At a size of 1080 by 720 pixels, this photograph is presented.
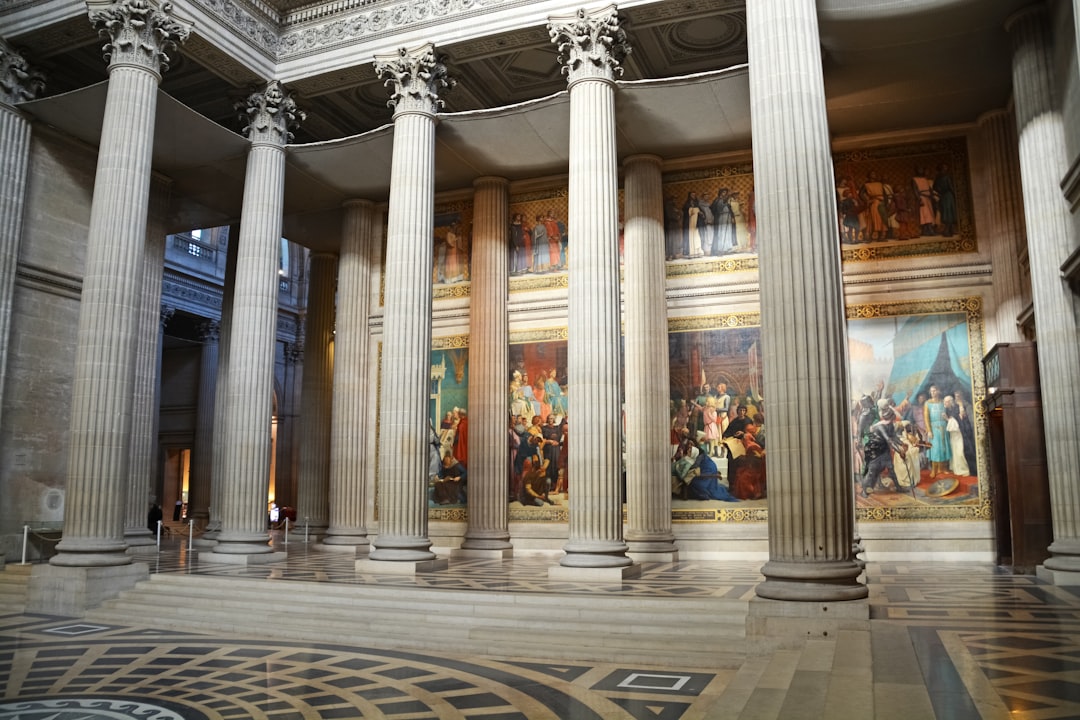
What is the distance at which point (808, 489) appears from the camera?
8.09m

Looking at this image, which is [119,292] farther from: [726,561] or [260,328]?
[726,561]

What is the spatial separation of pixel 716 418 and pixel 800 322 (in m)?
7.32

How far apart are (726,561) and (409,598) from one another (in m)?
6.72

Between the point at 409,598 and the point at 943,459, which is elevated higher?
the point at 943,459

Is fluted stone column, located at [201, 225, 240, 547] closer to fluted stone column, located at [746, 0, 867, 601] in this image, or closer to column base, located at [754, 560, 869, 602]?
→ fluted stone column, located at [746, 0, 867, 601]

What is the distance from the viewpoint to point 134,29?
42.1 feet

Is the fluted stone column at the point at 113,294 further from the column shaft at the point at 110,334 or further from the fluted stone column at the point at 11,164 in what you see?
the fluted stone column at the point at 11,164

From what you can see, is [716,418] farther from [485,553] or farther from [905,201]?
[905,201]

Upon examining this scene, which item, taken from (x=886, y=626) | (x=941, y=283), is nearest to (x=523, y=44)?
(x=941, y=283)

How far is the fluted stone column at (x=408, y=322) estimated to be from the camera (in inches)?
503

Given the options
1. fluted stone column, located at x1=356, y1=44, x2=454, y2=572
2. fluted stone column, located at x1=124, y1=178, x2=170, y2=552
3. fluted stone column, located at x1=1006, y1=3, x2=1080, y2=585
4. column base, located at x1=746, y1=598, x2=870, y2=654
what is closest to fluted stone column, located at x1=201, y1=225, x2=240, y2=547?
fluted stone column, located at x1=124, y1=178, x2=170, y2=552

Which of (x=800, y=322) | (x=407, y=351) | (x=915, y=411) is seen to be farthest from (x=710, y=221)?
(x=800, y=322)

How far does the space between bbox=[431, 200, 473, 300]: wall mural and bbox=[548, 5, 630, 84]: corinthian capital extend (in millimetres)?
6273

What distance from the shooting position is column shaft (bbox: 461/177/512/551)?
16.4 m
